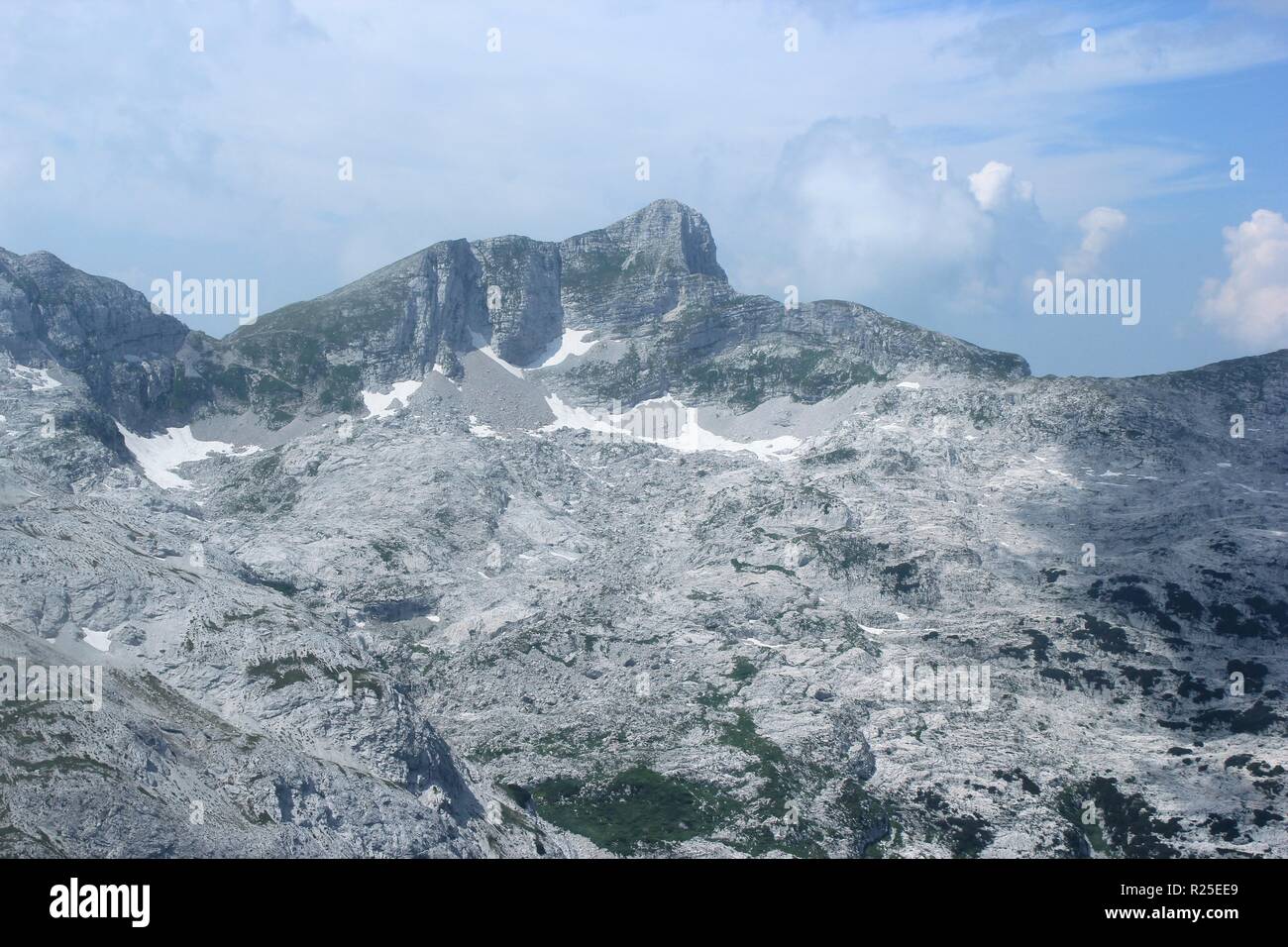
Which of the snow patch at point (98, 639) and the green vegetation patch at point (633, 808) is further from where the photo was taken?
the green vegetation patch at point (633, 808)

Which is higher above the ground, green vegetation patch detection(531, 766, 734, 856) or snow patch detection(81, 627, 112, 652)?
snow patch detection(81, 627, 112, 652)

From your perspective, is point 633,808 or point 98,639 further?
point 633,808

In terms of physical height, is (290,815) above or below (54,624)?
below

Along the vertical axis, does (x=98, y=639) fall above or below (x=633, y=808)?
above

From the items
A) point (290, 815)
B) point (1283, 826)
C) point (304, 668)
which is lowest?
point (1283, 826)

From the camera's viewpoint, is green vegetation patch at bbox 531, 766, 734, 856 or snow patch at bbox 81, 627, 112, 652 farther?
green vegetation patch at bbox 531, 766, 734, 856

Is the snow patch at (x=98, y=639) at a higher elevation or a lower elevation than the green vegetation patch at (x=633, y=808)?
higher
